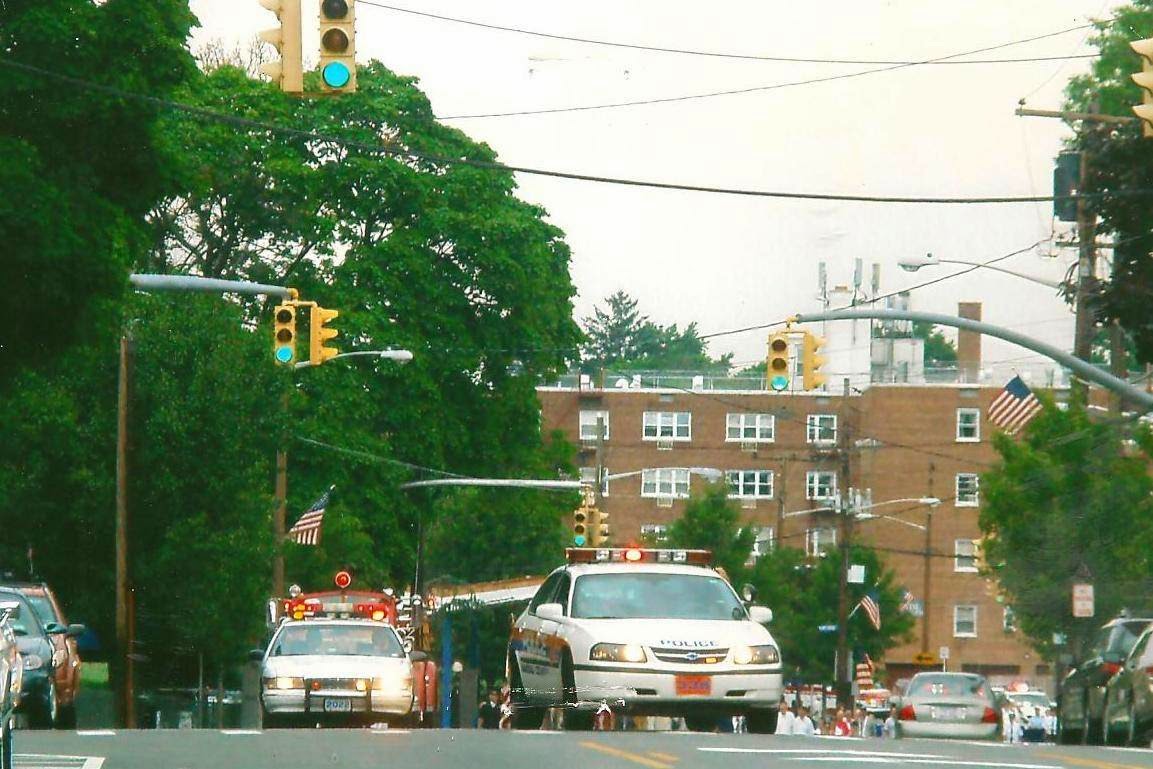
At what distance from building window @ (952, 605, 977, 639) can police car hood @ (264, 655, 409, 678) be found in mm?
75643

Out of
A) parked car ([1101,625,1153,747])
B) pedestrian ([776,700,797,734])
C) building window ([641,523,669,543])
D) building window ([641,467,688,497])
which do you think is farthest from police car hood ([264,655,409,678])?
building window ([641,467,688,497])

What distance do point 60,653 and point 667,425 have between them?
8420 centimetres

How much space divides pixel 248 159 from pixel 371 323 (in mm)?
5513

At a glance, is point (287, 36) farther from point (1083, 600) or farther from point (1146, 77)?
point (1083, 600)

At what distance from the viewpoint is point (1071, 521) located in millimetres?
47875

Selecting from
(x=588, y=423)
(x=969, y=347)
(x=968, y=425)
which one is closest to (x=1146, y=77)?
→ (x=968, y=425)

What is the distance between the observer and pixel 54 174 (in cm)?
2358

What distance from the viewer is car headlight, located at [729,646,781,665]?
22547 mm

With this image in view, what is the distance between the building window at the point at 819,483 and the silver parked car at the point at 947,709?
72115 mm

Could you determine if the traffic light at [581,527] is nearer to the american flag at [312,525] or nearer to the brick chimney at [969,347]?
the american flag at [312,525]

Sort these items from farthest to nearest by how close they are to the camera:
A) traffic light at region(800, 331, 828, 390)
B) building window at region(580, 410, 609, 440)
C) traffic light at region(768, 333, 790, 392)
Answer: building window at region(580, 410, 609, 440) → traffic light at region(800, 331, 828, 390) → traffic light at region(768, 333, 790, 392)

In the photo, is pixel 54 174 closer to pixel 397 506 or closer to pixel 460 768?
pixel 460 768

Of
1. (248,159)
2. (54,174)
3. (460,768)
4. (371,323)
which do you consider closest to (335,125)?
(248,159)

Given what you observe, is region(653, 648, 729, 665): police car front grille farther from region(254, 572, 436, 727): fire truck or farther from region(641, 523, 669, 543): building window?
region(641, 523, 669, 543): building window
